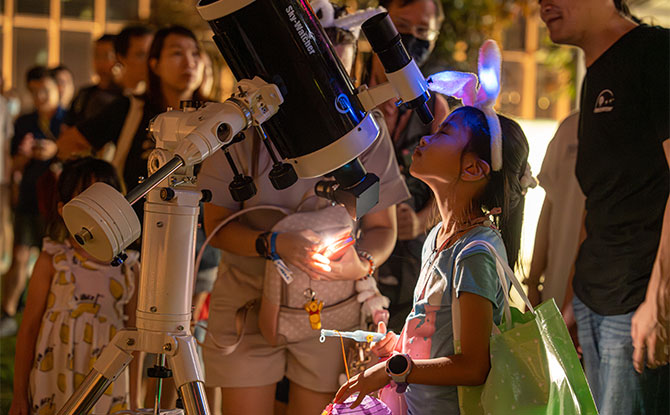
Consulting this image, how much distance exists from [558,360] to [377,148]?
67 cm

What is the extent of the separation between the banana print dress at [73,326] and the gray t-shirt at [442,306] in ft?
2.90

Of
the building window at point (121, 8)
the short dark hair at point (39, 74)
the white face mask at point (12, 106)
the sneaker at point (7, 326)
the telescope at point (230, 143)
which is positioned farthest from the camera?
the building window at point (121, 8)

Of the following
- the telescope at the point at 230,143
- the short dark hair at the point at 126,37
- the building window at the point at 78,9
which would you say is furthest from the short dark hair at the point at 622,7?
the building window at the point at 78,9

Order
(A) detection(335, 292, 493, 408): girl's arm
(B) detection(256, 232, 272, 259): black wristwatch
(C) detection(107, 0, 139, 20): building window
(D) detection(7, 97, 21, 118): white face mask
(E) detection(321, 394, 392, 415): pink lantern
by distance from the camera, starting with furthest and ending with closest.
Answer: (C) detection(107, 0, 139, 20): building window → (D) detection(7, 97, 21, 118): white face mask → (B) detection(256, 232, 272, 259): black wristwatch → (E) detection(321, 394, 392, 415): pink lantern → (A) detection(335, 292, 493, 408): girl's arm

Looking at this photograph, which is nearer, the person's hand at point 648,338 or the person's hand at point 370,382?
the person's hand at point 370,382

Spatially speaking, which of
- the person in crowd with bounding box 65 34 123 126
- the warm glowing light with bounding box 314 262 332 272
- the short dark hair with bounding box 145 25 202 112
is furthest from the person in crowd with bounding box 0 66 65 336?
the warm glowing light with bounding box 314 262 332 272

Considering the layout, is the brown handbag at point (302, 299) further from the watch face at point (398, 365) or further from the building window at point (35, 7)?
the building window at point (35, 7)

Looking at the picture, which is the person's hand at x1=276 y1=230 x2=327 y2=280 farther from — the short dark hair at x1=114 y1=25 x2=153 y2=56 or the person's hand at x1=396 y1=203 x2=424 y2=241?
the short dark hair at x1=114 y1=25 x2=153 y2=56

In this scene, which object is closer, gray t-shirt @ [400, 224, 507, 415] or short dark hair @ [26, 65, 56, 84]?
gray t-shirt @ [400, 224, 507, 415]

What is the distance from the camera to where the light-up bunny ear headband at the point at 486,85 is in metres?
1.45

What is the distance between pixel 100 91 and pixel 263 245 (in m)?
1.72

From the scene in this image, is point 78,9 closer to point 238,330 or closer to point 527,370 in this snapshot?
point 238,330

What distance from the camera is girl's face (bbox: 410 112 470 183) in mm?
1476

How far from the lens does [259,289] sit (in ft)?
5.77
